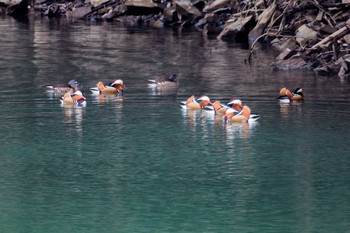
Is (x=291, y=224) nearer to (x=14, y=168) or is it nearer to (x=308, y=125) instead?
(x=14, y=168)

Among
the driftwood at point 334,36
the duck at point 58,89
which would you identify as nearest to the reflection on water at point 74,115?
the duck at point 58,89

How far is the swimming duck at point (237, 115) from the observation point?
72.1 ft

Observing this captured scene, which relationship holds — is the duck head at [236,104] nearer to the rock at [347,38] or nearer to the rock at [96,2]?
the rock at [347,38]

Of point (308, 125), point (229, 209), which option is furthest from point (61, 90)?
point (229, 209)

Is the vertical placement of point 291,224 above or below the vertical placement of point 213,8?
below

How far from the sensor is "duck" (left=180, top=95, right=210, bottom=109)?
23312 mm

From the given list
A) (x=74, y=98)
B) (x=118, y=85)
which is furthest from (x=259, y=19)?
(x=74, y=98)

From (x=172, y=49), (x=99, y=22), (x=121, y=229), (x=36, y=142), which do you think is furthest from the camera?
(x=99, y=22)

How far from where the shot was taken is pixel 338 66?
30.1m

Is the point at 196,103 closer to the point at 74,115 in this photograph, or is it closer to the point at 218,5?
the point at 74,115

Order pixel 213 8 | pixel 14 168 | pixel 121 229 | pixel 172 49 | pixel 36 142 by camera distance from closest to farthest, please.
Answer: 1. pixel 121 229
2. pixel 14 168
3. pixel 36 142
4. pixel 172 49
5. pixel 213 8

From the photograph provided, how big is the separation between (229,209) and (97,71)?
50.2 ft

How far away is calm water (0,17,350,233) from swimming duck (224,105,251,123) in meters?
0.31

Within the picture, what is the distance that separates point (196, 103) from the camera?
2344 cm
